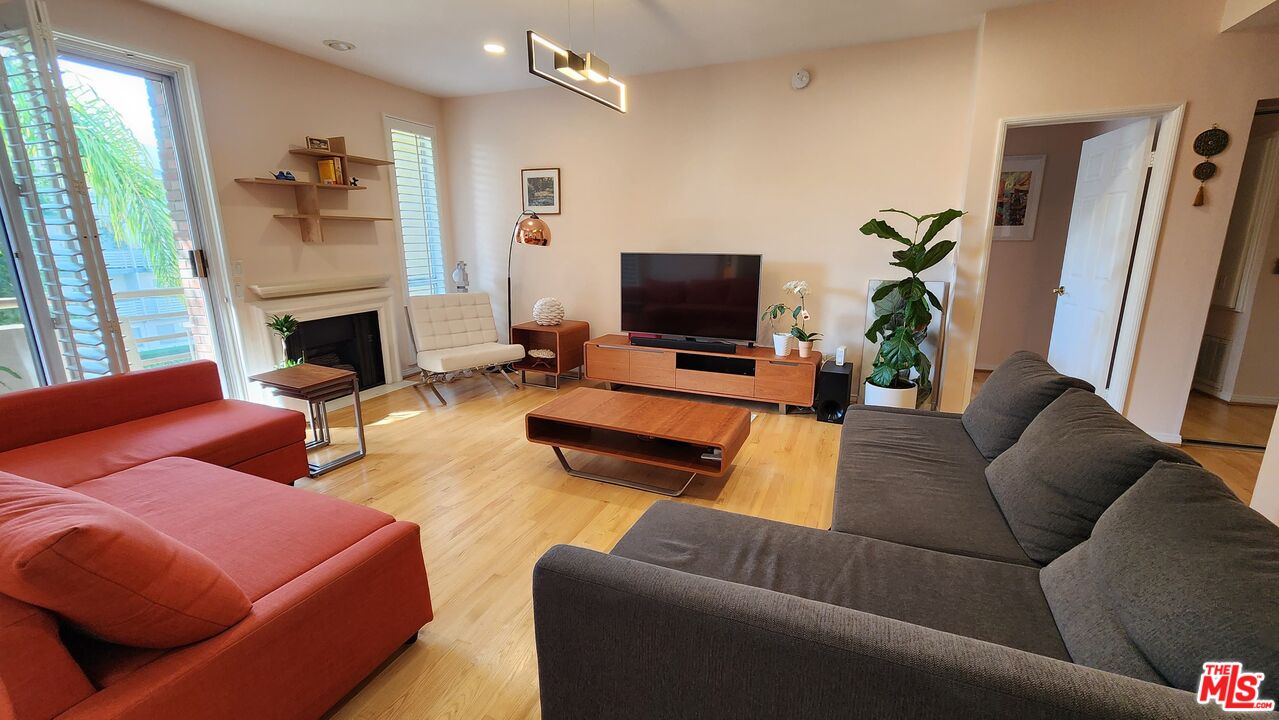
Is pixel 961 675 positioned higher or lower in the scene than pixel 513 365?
higher

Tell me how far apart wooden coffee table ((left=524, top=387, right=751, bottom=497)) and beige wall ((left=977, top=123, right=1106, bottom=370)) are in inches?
141

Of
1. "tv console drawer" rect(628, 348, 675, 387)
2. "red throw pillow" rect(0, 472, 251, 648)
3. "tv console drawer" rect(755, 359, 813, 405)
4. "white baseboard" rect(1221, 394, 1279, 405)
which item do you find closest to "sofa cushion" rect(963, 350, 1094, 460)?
"tv console drawer" rect(755, 359, 813, 405)

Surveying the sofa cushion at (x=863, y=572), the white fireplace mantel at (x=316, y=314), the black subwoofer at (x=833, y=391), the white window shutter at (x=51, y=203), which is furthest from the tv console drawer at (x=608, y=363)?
the white window shutter at (x=51, y=203)

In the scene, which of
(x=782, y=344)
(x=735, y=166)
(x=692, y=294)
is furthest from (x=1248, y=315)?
(x=692, y=294)

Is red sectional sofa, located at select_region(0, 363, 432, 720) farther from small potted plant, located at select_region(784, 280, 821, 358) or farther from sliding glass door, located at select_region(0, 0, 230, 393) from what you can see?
small potted plant, located at select_region(784, 280, 821, 358)

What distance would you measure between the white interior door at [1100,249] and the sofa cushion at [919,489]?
1.85 metres

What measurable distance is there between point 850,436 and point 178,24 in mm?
4463

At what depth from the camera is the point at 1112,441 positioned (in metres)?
1.36

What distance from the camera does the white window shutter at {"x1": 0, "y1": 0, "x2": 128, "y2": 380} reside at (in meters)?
2.32

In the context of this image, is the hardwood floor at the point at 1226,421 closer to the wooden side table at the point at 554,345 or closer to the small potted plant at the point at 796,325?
the small potted plant at the point at 796,325

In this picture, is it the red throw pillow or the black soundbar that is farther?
the black soundbar

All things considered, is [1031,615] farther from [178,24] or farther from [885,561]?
[178,24]

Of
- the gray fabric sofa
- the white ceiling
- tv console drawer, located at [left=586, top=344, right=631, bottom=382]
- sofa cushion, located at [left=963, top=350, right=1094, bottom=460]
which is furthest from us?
tv console drawer, located at [left=586, top=344, right=631, bottom=382]

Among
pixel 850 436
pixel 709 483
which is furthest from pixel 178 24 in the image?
pixel 850 436
